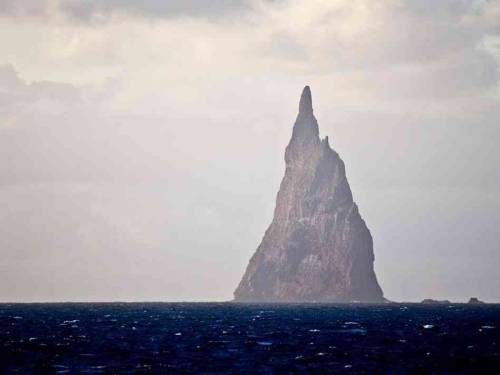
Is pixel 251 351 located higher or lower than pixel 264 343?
lower

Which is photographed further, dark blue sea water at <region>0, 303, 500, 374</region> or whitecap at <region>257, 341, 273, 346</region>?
whitecap at <region>257, 341, 273, 346</region>

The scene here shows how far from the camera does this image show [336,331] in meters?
130

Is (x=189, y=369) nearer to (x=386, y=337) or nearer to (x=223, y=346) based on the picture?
(x=223, y=346)

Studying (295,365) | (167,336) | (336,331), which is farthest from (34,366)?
(336,331)

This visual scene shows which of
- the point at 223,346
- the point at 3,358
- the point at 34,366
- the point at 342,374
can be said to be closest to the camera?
the point at 342,374

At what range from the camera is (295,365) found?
78.8 metres

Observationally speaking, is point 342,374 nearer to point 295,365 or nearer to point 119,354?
point 295,365

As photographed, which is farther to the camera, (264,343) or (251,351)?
(264,343)

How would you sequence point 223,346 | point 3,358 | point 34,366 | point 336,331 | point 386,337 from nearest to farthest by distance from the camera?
1. point 34,366
2. point 3,358
3. point 223,346
4. point 386,337
5. point 336,331

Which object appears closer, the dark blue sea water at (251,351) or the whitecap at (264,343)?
the dark blue sea water at (251,351)

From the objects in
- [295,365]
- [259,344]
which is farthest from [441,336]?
[295,365]

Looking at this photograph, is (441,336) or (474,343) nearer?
(474,343)

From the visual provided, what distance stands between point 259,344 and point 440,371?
31.6 m

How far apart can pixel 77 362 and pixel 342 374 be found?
2347cm
